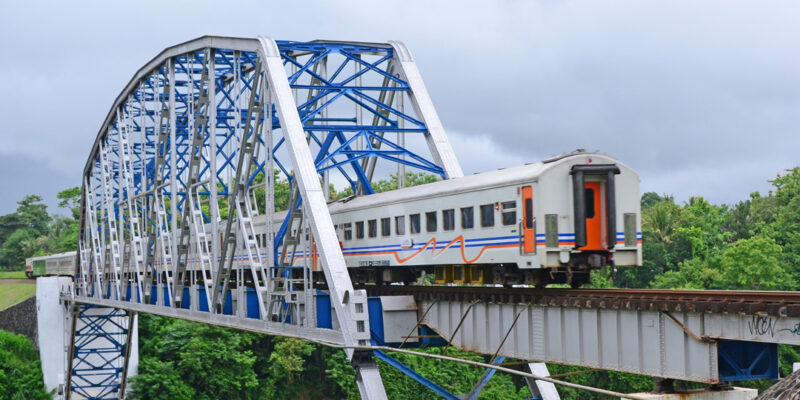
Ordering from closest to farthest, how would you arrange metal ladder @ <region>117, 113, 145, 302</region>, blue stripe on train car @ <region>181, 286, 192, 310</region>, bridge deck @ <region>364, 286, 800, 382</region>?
bridge deck @ <region>364, 286, 800, 382</region> → blue stripe on train car @ <region>181, 286, 192, 310</region> → metal ladder @ <region>117, 113, 145, 302</region>

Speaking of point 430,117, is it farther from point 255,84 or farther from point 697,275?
point 697,275

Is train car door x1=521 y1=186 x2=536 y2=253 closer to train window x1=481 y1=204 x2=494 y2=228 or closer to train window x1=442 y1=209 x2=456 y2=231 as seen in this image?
train window x1=481 y1=204 x2=494 y2=228

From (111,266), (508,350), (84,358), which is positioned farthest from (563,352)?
(84,358)

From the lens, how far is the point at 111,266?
4672 cm

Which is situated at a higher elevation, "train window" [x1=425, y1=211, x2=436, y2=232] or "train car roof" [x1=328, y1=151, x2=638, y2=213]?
"train car roof" [x1=328, y1=151, x2=638, y2=213]

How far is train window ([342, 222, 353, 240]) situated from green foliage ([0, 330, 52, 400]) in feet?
103

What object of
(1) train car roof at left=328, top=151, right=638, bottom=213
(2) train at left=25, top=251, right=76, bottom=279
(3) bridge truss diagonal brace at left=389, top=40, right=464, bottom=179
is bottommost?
(2) train at left=25, top=251, right=76, bottom=279

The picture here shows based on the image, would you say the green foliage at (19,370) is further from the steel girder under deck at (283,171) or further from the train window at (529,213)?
the train window at (529,213)

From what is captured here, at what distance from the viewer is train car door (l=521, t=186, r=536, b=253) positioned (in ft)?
62.8

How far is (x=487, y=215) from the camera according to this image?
2030cm

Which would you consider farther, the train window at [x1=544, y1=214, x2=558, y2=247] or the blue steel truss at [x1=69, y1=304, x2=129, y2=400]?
the blue steel truss at [x1=69, y1=304, x2=129, y2=400]

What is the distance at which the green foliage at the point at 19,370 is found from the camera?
5183 centimetres

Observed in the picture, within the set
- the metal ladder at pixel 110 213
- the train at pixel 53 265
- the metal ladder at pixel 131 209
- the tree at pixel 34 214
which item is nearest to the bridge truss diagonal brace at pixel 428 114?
the metal ladder at pixel 131 209

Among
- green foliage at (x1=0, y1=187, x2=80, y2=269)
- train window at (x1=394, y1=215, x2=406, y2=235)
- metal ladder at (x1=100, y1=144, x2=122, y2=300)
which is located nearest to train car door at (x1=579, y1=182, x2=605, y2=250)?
train window at (x1=394, y1=215, x2=406, y2=235)
